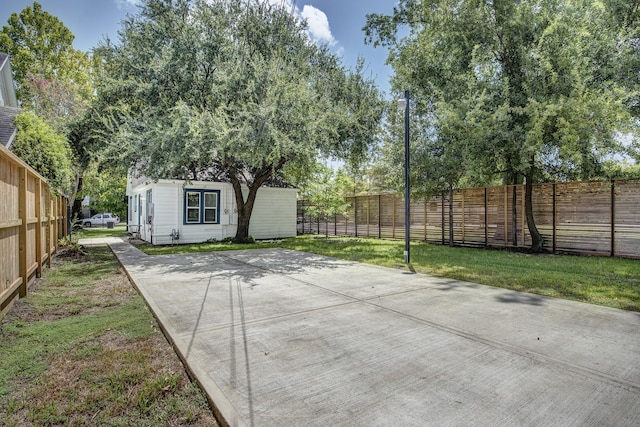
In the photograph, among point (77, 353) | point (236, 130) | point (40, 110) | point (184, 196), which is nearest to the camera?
point (77, 353)

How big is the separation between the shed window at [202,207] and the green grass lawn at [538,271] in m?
3.14

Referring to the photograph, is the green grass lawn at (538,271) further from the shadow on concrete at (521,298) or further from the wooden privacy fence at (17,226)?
the wooden privacy fence at (17,226)

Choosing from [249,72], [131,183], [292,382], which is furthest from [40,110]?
[292,382]

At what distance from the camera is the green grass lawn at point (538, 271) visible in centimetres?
558

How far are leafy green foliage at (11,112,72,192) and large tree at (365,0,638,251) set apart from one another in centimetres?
1104

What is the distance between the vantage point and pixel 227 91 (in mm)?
10672

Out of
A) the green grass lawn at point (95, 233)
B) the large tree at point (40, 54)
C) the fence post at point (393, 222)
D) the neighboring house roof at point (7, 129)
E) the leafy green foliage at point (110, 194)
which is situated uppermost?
the large tree at point (40, 54)

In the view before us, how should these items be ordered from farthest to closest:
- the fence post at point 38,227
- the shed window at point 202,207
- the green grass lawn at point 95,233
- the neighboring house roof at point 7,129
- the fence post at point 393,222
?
the green grass lawn at point 95,233, the fence post at point 393,222, the shed window at point 202,207, the neighboring house roof at point 7,129, the fence post at point 38,227

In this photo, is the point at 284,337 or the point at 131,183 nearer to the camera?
the point at 284,337

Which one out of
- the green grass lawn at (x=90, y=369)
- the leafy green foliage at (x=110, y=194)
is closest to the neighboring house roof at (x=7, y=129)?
the green grass lawn at (x=90, y=369)

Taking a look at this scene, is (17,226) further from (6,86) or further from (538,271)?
(6,86)

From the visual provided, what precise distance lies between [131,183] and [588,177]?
20.6m

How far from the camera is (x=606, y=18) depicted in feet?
36.2

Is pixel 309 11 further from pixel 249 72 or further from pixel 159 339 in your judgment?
pixel 159 339
